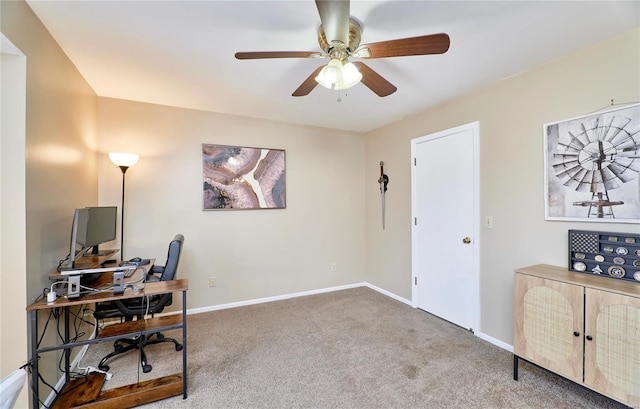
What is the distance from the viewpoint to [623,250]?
1.81 meters

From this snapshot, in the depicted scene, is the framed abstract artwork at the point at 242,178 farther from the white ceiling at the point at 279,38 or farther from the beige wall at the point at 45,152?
the beige wall at the point at 45,152

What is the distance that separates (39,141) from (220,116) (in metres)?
1.96

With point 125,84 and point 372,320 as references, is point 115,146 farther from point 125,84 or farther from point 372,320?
point 372,320

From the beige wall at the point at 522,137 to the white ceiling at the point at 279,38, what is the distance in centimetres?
14

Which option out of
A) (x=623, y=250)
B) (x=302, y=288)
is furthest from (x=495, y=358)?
(x=302, y=288)

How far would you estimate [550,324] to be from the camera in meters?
1.88

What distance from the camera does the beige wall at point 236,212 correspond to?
3092mm

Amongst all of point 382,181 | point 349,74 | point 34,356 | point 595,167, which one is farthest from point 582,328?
point 34,356

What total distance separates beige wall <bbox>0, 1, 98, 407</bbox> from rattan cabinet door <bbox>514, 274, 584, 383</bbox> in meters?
3.30

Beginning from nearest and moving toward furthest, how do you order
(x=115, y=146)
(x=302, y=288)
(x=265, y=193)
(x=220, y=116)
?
(x=115, y=146) < (x=220, y=116) < (x=265, y=193) < (x=302, y=288)

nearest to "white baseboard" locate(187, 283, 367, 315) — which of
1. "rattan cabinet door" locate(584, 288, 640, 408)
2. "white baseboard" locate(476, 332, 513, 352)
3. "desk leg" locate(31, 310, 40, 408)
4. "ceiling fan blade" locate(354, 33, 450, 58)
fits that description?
"desk leg" locate(31, 310, 40, 408)

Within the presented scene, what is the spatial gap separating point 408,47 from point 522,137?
159 cm

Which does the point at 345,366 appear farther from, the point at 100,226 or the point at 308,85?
the point at 100,226

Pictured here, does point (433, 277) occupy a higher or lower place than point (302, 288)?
higher
